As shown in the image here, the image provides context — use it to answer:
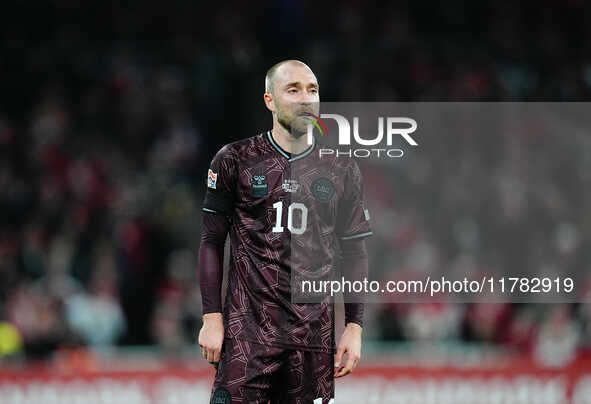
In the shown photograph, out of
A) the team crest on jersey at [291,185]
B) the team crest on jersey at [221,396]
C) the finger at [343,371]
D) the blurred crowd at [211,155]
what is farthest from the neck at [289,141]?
the blurred crowd at [211,155]

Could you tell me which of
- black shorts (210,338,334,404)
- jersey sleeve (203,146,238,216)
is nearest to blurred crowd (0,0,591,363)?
black shorts (210,338,334,404)

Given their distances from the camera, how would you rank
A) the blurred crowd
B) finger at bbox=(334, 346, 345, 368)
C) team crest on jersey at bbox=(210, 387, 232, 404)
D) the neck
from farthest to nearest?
the blurred crowd < the neck < finger at bbox=(334, 346, 345, 368) < team crest on jersey at bbox=(210, 387, 232, 404)

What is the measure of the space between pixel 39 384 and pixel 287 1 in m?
6.40

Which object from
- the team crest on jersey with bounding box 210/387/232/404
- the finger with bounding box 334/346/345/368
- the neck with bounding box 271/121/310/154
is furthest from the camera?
the neck with bounding box 271/121/310/154

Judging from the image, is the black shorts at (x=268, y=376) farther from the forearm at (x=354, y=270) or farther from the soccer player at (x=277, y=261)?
the forearm at (x=354, y=270)

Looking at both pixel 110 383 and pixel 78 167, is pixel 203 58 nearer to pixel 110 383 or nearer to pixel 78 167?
pixel 78 167

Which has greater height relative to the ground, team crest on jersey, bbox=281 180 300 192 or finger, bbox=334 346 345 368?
team crest on jersey, bbox=281 180 300 192

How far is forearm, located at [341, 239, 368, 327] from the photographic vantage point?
14.6 feet

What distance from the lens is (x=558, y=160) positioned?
10539 mm

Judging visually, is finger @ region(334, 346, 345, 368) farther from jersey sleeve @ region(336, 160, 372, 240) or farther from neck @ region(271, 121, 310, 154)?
neck @ region(271, 121, 310, 154)

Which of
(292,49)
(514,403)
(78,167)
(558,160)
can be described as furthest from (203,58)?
(514,403)

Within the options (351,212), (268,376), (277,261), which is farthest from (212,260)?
(351,212)

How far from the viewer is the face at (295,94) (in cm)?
435

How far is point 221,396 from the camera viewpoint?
168 inches
